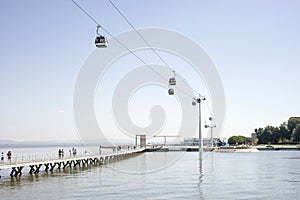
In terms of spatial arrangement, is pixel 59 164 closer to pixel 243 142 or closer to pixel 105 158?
pixel 105 158

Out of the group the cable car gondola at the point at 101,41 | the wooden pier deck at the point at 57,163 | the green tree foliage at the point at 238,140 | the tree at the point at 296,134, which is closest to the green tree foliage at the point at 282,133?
the tree at the point at 296,134

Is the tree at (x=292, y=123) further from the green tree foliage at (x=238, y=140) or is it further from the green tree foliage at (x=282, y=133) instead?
the green tree foliage at (x=238, y=140)

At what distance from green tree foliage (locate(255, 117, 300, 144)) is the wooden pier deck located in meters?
77.3

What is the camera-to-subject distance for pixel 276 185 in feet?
125

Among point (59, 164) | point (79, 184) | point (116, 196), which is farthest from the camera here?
point (59, 164)

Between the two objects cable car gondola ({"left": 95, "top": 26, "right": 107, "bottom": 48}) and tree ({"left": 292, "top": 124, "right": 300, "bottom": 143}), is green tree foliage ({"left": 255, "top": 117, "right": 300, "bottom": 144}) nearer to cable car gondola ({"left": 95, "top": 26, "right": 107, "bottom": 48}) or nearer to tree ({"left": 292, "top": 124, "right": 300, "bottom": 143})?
tree ({"left": 292, "top": 124, "right": 300, "bottom": 143})

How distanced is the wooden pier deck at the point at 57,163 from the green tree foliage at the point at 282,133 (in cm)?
7732

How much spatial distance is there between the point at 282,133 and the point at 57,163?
117 meters

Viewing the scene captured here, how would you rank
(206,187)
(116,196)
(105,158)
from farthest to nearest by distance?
(105,158) → (206,187) → (116,196)

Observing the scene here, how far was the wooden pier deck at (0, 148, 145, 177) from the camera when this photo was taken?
47406 millimetres

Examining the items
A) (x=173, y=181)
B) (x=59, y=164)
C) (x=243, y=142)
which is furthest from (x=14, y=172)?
(x=243, y=142)

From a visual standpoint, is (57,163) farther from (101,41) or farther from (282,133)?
(282,133)

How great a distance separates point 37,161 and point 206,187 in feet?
Result: 77.5

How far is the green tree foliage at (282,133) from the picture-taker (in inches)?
5940
